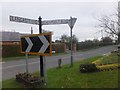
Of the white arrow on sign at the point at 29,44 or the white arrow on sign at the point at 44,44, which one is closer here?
the white arrow on sign at the point at 44,44

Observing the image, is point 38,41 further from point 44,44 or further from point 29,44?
point 29,44

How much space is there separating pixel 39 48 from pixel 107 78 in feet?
9.27

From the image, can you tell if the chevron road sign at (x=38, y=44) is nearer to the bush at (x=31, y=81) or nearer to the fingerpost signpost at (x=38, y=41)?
the fingerpost signpost at (x=38, y=41)

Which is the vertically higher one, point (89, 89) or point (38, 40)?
point (38, 40)

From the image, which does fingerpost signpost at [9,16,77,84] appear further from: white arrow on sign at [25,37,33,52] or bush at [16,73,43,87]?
bush at [16,73,43,87]

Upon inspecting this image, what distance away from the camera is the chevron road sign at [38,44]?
6941 mm

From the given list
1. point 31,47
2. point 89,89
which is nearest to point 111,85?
point 89,89

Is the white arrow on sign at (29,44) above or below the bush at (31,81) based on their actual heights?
above

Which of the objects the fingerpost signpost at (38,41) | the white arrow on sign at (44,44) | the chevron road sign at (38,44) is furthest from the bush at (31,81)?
the white arrow on sign at (44,44)

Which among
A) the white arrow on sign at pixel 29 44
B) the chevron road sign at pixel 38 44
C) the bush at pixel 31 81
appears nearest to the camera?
the chevron road sign at pixel 38 44

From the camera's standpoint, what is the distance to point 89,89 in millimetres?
6934

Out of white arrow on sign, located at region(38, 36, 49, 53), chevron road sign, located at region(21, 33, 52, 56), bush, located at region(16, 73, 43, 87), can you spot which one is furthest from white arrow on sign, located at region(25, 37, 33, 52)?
bush, located at region(16, 73, 43, 87)

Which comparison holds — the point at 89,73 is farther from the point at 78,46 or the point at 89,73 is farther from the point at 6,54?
the point at 78,46

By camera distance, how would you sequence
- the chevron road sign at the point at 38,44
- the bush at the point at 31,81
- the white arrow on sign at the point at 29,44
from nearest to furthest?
the chevron road sign at the point at 38,44 → the bush at the point at 31,81 → the white arrow on sign at the point at 29,44
